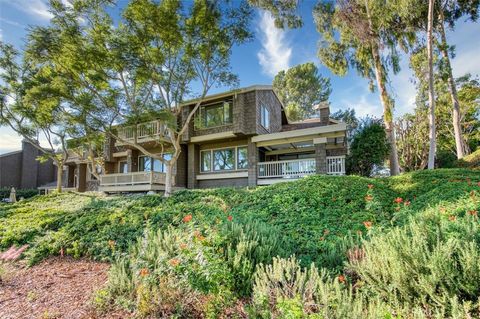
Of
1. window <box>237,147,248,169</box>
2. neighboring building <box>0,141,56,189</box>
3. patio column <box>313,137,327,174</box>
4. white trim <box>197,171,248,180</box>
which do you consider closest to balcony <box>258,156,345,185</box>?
patio column <box>313,137,327,174</box>

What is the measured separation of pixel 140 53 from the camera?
12219 mm

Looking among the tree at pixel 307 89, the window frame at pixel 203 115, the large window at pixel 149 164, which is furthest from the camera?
the tree at pixel 307 89

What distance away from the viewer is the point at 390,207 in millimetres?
6961

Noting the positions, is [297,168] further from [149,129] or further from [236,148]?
[149,129]

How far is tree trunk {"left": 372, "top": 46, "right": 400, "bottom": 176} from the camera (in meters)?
14.2

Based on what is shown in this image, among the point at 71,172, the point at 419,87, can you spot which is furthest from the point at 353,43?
the point at 71,172

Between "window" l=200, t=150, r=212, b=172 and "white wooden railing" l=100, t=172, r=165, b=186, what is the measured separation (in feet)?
8.70

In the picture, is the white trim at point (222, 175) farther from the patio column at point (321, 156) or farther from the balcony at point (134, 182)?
the patio column at point (321, 156)

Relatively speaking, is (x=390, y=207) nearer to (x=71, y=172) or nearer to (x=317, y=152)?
(x=317, y=152)

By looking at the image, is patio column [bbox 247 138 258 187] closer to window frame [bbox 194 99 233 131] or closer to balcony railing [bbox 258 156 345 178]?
balcony railing [bbox 258 156 345 178]

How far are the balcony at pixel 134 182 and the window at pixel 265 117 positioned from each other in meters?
7.03

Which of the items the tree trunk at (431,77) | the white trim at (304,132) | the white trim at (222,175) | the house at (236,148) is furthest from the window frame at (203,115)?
the tree trunk at (431,77)

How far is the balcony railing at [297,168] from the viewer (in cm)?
1295

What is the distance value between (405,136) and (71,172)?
32.5 metres
